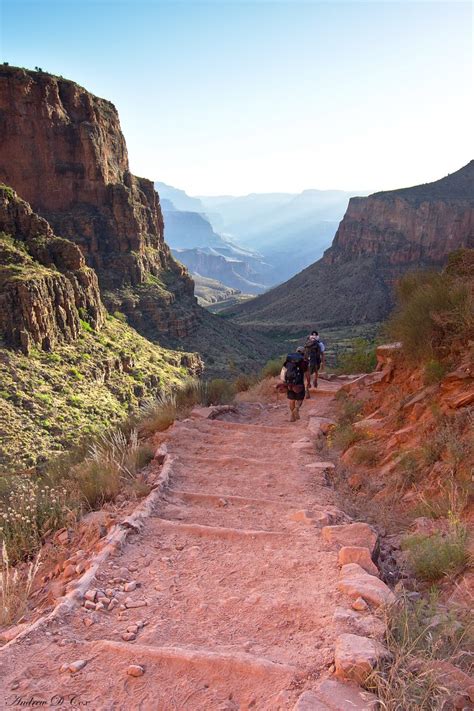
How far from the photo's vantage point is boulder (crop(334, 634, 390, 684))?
228 centimetres

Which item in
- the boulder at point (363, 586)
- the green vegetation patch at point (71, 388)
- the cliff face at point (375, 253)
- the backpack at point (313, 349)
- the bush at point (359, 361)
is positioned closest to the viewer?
the boulder at point (363, 586)

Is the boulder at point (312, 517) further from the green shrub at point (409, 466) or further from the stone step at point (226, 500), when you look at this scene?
the green shrub at point (409, 466)

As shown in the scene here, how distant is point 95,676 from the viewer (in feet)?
8.09

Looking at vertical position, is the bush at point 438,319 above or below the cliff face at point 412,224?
below

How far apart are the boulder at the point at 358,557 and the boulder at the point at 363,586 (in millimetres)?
93

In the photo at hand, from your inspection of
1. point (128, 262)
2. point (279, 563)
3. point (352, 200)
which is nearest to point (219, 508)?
point (279, 563)

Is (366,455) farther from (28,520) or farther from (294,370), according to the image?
(28,520)

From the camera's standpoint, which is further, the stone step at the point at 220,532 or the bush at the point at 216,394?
the bush at the point at 216,394

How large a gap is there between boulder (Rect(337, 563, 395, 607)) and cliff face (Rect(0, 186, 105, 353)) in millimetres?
26945

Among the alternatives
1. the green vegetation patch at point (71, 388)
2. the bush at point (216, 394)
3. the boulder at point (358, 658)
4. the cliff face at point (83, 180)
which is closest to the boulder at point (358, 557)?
the boulder at point (358, 658)

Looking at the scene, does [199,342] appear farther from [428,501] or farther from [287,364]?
[428,501]

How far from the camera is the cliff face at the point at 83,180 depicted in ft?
150

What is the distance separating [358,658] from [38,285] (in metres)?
29.7

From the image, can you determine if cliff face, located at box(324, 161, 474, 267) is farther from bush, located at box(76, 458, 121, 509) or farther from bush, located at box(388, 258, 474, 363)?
bush, located at box(76, 458, 121, 509)
